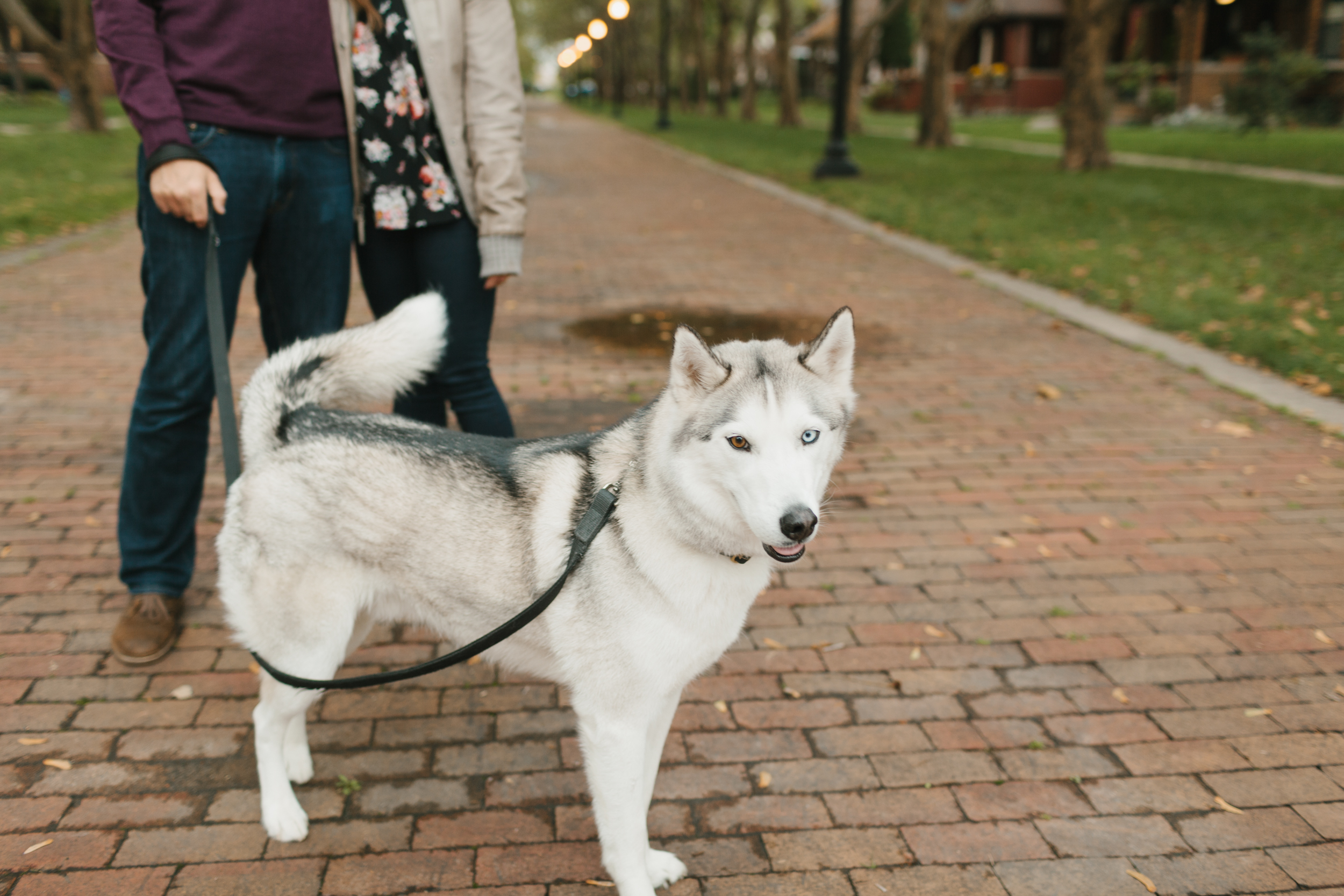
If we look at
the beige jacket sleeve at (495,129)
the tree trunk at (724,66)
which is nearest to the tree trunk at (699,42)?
the tree trunk at (724,66)

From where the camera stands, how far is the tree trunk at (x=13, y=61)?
112 feet

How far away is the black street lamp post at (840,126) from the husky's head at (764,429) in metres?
16.7

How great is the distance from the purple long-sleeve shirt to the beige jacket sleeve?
479mm

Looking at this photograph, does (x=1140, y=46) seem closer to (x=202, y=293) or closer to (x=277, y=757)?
(x=202, y=293)

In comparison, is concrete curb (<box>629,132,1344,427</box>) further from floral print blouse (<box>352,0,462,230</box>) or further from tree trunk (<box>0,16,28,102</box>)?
tree trunk (<box>0,16,28,102</box>)

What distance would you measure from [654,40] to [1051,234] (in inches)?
2516

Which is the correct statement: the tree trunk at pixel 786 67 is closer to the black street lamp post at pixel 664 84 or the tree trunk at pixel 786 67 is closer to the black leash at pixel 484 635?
the black street lamp post at pixel 664 84

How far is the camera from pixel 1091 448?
18.5ft

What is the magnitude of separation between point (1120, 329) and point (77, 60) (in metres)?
24.6

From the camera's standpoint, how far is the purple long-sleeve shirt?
2.86 metres

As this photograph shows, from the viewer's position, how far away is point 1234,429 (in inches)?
233

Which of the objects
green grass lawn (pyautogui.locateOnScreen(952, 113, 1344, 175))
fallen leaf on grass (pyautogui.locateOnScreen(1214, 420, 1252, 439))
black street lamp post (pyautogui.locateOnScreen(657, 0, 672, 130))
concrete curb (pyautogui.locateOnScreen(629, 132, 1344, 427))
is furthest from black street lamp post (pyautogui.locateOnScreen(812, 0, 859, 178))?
black street lamp post (pyautogui.locateOnScreen(657, 0, 672, 130))

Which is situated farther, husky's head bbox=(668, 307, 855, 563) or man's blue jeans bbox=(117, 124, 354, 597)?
man's blue jeans bbox=(117, 124, 354, 597)

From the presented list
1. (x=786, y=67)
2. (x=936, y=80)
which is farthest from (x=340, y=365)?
(x=786, y=67)
